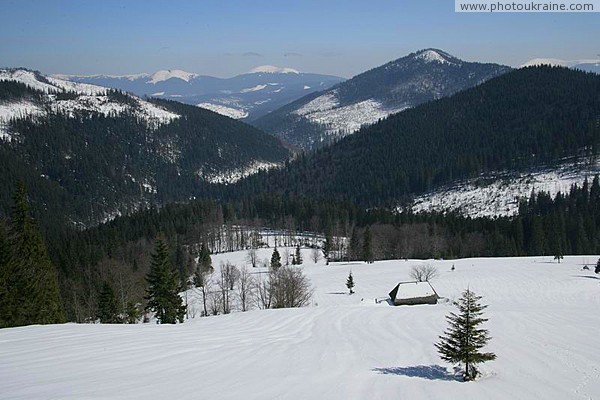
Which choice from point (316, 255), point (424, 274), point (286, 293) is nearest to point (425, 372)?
point (286, 293)

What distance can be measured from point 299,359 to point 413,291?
122 ft

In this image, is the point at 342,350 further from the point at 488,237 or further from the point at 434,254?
the point at 488,237

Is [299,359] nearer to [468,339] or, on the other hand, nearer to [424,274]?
[468,339]

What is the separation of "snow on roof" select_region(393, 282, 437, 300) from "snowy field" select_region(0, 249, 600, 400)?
18337 mm

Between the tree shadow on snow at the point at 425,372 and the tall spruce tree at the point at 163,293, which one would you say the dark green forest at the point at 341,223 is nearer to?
the tall spruce tree at the point at 163,293

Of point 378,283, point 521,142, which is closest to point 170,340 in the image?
point 378,283

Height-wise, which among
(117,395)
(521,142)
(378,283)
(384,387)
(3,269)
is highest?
(521,142)

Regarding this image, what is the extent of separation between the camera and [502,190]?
140375mm

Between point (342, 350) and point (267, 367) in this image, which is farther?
point (342, 350)

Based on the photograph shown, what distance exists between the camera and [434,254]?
94.2 meters

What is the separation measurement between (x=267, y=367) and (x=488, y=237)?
9143cm

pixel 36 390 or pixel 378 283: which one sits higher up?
pixel 36 390

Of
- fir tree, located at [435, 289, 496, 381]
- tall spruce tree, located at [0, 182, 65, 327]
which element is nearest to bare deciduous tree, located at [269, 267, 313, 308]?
tall spruce tree, located at [0, 182, 65, 327]

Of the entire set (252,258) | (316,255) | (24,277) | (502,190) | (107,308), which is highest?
(502,190)
